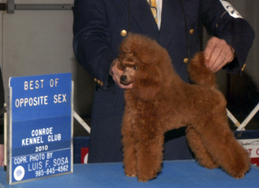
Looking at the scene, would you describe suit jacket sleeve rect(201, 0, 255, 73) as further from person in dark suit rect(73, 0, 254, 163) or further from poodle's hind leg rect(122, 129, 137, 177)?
poodle's hind leg rect(122, 129, 137, 177)

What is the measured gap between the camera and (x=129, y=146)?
0.92 metres

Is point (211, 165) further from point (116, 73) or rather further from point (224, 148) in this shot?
point (116, 73)

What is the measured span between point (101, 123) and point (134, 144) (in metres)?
0.32

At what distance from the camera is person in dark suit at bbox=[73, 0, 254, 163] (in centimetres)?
99

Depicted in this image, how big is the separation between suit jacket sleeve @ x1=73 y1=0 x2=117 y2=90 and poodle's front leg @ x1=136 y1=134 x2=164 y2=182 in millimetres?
191

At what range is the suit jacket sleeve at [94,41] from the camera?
98 cm

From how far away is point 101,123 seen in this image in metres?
1.22

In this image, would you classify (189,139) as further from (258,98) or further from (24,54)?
(258,98)

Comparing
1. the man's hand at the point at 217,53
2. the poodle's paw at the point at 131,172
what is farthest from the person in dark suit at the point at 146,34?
the poodle's paw at the point at 131,172

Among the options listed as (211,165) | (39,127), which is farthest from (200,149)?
(39,127)

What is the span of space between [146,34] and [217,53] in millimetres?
212

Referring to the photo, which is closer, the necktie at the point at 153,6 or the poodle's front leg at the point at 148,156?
the poodle's front leg at the point at 148,156

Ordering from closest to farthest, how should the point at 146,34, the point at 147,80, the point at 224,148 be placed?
the point at 147,80, the point at 224,148, the point at 146,34

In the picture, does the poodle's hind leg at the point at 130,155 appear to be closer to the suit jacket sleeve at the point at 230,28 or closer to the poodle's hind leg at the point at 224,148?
the poodle's hind leg at the point at 224,148
